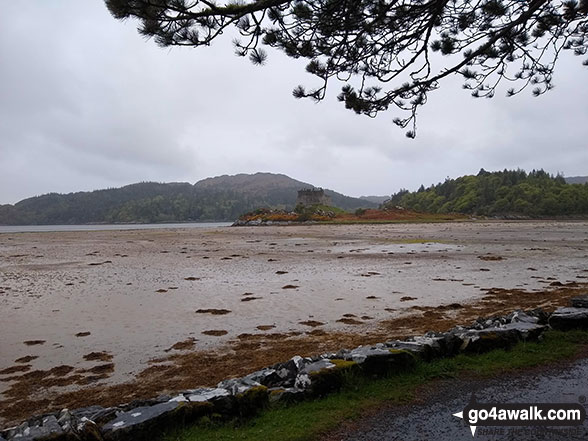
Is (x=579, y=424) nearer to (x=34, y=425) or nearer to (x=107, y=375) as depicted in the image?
(x=34, y=425)

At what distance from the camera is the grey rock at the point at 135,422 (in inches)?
147

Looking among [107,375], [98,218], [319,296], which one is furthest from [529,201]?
[98,218]

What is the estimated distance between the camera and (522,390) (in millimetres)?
4629

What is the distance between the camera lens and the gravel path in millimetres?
3721

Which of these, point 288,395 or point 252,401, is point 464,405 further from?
point 252,401

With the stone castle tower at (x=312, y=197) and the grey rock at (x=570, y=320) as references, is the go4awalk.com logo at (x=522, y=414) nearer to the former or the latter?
the grey rock at (x=570, y=320)

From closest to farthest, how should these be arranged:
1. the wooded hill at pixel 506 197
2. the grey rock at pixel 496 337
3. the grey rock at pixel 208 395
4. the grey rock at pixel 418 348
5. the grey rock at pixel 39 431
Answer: the grey rock at pixel 39 431 < the grey rock at pixel 208 395 < the grey rock at pixel 418 348 < the grey rock at pixel 496 337 < the wooded hill at pixel 506 197

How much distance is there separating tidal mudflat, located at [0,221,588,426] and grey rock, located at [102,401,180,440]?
1672 millimetres

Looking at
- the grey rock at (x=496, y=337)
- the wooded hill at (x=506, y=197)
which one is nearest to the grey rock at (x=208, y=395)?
the grey rock at (x=496, y=337)

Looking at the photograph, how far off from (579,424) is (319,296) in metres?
8.59

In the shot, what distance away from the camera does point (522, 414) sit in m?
4.12

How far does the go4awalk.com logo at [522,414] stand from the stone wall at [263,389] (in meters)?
1.22

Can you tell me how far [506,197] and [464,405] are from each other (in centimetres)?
11994

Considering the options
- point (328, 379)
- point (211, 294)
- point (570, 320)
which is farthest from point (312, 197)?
point (328, 379)
